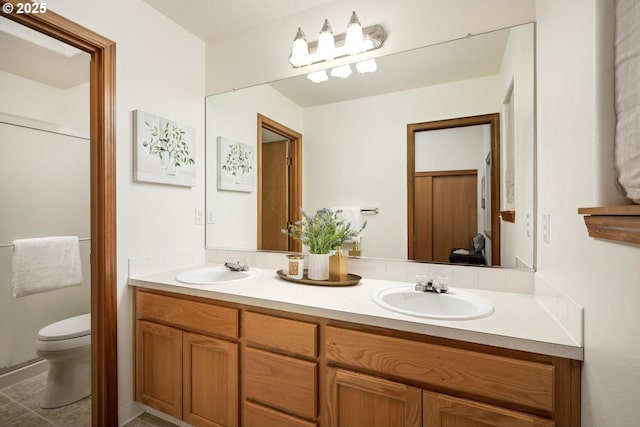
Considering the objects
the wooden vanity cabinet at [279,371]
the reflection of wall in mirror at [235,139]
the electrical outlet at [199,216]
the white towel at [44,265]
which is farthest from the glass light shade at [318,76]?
the white towel at [44,265]

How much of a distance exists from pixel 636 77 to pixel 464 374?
886 mm

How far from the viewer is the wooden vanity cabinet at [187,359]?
1.43m

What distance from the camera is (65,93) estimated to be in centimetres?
275

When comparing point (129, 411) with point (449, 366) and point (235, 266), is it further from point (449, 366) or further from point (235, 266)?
point (449, 366)

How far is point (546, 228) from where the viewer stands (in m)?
1.17

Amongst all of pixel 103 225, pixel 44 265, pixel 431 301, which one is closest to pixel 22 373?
pixel 44 265

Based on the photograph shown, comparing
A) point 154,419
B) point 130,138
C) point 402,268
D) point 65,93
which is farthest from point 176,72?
point 154,419

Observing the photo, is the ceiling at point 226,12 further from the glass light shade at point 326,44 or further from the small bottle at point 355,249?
the small bottle at point 355,249

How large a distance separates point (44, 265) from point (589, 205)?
10.2 feet

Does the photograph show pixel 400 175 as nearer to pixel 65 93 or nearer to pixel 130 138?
pixel 130 138

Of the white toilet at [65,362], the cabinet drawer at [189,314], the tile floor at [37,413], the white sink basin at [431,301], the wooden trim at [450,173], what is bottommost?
the tile floor at [37,413]

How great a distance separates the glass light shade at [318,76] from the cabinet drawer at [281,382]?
5.06 ft

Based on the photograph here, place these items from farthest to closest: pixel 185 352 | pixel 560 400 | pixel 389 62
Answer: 1. pixel 389 62
2. pixel 185 352
3. pixel 560 400

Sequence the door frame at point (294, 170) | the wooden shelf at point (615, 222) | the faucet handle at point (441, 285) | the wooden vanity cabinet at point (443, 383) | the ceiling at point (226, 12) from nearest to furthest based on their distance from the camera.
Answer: the wooden shelf at point (615, 222) → the wooden vanity cabinet at point (443, 383) → the faucet handle at point (441, 285) → the ceiling at point (226, 12) → the door frame at point (294, 170)
